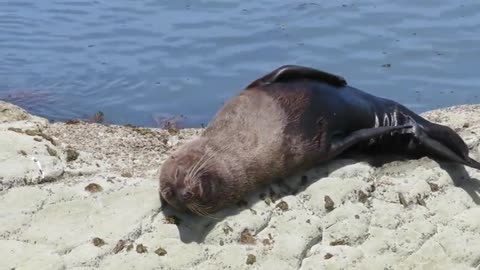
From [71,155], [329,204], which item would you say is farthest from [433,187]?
[71,155]

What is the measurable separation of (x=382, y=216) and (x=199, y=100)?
4700 millimetres

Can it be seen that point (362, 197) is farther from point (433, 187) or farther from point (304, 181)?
point (433, 187)

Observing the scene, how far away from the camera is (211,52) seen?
1080 cm

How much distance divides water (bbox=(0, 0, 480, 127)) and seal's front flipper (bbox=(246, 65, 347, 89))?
3250mm

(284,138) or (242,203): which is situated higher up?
(284,138)

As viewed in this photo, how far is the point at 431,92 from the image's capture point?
31.9 ft

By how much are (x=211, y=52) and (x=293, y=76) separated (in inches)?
195

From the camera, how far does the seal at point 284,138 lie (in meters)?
5.07

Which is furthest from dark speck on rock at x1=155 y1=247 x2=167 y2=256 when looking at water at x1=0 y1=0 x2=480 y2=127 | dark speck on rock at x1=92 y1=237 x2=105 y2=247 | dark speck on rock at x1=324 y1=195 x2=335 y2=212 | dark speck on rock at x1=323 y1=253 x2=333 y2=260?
water at x1=0 y1=0 x2=480 y2=127

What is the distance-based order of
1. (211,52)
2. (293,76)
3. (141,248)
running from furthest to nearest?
(211,52) → (293,76) → (141,248)

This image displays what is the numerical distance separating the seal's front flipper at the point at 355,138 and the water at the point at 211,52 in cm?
356

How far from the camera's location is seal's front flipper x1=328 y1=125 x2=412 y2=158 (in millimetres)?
5633

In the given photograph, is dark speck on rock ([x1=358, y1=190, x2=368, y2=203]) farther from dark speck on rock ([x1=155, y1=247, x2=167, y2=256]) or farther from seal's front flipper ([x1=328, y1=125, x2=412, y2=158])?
dark speck on rock ([x1=155, y1=247, x2=167, y2=256])

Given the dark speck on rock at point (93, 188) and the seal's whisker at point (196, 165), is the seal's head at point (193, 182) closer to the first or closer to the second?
the seal's whisker at point (196, 165)
